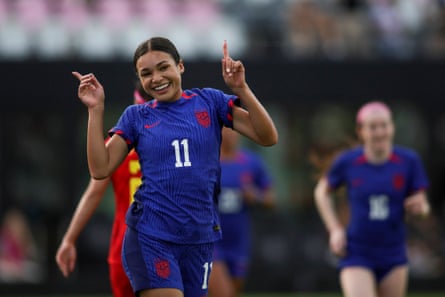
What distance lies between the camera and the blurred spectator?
15.0 metres

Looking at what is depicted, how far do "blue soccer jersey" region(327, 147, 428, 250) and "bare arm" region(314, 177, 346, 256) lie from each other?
8 centimetres

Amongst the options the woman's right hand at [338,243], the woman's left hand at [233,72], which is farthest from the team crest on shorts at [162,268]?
the woman's right hand at [338,243]

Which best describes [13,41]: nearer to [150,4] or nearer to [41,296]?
[150,4]

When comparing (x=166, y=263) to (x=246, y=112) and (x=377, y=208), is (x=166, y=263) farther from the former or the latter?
(x=377, y=208)

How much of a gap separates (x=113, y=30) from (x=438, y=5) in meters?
5.25

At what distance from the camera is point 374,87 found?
1577 cm

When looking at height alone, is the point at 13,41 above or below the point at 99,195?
above

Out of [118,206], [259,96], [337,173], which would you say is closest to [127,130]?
[118,206]

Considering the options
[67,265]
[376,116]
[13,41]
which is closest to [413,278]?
[13,41]

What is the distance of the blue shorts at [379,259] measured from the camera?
25.9 ft

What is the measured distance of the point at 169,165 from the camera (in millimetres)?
5656

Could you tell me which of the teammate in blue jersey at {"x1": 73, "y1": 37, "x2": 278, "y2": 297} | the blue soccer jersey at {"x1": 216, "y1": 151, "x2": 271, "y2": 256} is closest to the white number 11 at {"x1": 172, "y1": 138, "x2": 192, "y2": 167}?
the teammate in blue jersey at {"x1": 73, "y1": 37, "x2": 278, "y2": 297}

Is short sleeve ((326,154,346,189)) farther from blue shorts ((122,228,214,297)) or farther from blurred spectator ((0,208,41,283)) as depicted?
blurred spectator ((0,208,41,283))

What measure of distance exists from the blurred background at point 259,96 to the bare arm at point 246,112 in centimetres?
935
